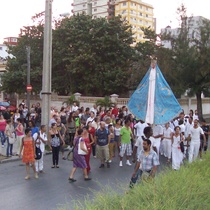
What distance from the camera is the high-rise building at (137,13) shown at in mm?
107225

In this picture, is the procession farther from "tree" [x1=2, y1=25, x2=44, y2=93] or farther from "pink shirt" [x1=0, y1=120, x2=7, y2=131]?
"tree" [x1=2, y1=25, x2=44, y2=93]

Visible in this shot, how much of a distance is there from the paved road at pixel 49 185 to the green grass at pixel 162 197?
4.19 feet

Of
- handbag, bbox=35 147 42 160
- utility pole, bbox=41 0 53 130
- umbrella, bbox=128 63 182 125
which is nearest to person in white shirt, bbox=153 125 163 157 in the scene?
umbrella, bbox=128 63 182 125

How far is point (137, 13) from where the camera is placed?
4409 inches

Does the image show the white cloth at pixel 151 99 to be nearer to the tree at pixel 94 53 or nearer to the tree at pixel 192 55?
the tree at pixel 192 55

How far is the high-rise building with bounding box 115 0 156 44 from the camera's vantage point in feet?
352

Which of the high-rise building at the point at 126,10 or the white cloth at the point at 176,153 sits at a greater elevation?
the high-rise building at the point at 126,10

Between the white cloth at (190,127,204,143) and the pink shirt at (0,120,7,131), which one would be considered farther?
the pink shirt at (0,120,7,131)

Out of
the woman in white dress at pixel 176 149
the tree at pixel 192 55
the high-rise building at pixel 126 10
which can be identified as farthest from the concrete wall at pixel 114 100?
the high-rise building at pixel 126 10

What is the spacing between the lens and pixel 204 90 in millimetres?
29578

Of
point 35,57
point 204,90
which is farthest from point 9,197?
point 35,57

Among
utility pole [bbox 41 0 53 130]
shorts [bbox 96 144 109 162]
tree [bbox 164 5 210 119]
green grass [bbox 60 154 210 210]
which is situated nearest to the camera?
green grass [bbox 60 154 210 210]

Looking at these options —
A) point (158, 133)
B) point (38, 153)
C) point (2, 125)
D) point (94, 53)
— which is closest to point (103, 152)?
point (158, 133)

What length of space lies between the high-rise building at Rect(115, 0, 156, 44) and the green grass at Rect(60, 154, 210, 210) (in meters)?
98.2
